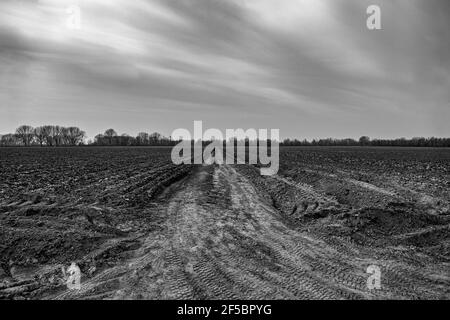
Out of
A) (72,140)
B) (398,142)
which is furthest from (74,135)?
(398,142)

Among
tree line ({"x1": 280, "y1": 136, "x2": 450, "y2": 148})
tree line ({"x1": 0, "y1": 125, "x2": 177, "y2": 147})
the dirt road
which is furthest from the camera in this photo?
tree line ({"x1": 0, "y1": 125, "x2": 177, "y2": 147})

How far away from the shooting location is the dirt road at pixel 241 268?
5.27m

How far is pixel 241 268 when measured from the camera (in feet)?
20.5

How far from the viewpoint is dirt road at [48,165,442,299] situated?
5266mm

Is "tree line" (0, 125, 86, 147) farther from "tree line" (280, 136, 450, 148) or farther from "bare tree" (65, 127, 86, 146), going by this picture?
"tree line" (280, 136, 450, 148)

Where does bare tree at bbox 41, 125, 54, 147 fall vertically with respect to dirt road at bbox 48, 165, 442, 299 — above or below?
above

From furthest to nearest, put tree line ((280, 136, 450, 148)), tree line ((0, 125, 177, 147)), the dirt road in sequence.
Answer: tree line ((0, 125, 177, 147)) → tree line ((280, 136, 450, 148)) → the dirt road

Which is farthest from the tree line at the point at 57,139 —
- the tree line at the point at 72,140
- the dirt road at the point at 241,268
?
the dirt road at the point at 241,268

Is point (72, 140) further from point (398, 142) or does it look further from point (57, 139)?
point (398, 142)

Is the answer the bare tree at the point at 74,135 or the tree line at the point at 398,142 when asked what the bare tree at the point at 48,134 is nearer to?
the bare tree at the point at 74,135

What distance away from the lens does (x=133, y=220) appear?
9.91 meters

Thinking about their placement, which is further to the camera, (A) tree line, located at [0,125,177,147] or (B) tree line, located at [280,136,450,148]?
(A) tree line, located at [0,125,177,147]

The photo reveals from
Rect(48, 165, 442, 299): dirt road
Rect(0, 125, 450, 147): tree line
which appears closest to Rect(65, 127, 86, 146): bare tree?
Rect(0, 125, 450, 147): tree line

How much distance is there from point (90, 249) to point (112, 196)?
18.5 ft
